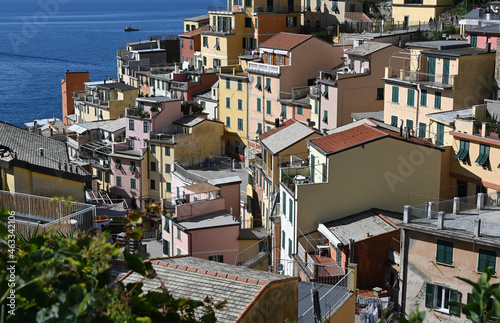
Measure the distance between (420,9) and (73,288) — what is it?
1935 inches

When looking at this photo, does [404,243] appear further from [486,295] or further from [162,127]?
[162,127]

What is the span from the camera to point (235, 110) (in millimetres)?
48219

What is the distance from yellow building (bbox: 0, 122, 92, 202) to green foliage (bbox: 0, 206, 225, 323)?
11.3 m

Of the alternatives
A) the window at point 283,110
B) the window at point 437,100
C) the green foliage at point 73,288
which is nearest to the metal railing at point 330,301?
the green foliage at point 73,288

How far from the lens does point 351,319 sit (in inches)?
667

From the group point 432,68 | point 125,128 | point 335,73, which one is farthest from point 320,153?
point 125,128

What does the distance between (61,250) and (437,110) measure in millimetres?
26647

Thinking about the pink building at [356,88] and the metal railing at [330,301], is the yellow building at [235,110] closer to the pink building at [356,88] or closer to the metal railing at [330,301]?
the pink building at [356,88]

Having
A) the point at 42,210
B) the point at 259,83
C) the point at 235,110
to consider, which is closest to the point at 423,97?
the point at 259,83

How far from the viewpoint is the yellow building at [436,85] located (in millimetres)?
31422

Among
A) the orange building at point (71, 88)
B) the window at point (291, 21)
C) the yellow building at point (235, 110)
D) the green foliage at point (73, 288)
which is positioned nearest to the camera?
the green foliage at point (73, 288)

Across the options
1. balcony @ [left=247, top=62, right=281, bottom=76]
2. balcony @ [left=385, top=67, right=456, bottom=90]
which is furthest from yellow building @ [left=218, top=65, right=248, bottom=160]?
balcony @ [left=385, top=67, right=456, bottom=90]

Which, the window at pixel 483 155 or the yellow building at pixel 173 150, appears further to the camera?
the yellow building at pixel 173 150

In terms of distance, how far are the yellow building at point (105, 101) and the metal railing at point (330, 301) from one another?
39.9 m
